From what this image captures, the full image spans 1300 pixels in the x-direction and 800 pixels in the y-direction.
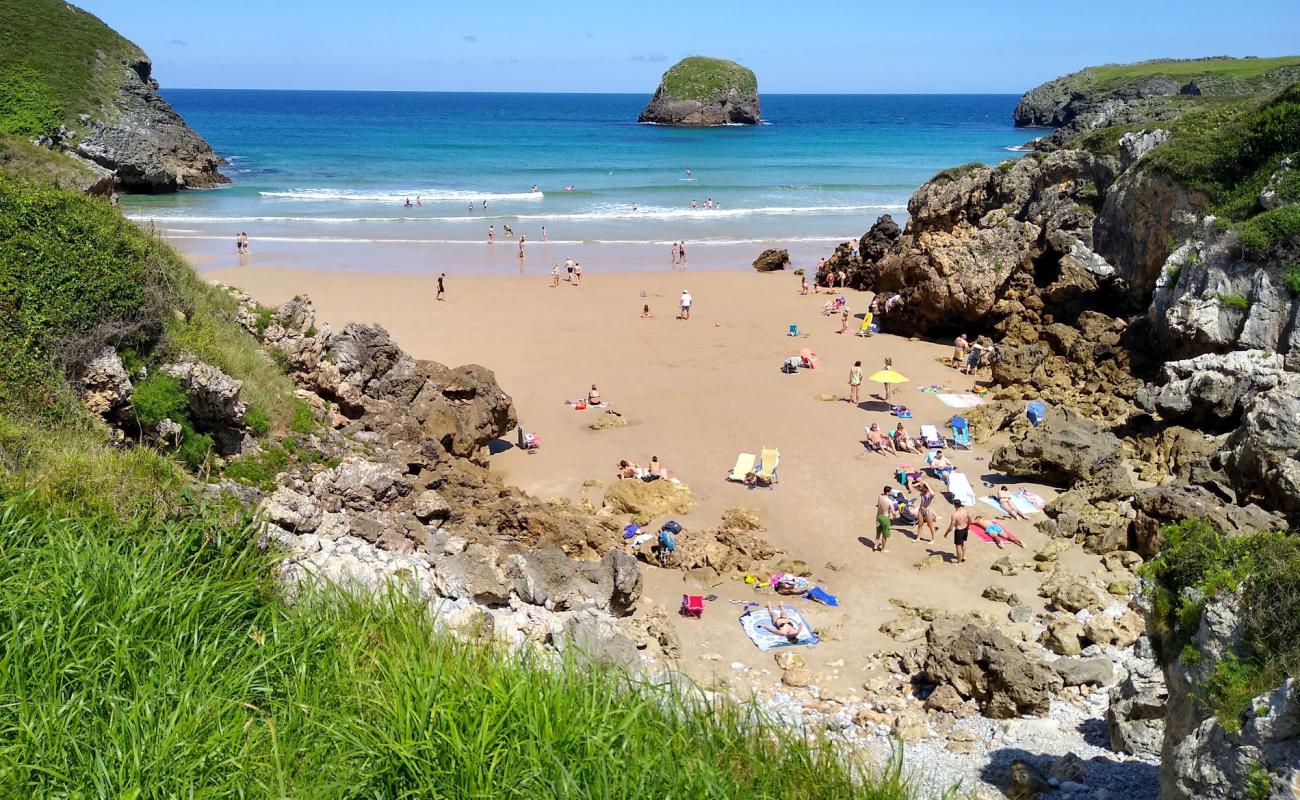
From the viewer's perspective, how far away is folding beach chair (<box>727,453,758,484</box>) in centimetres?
1570

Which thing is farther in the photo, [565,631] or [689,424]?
[689,424]

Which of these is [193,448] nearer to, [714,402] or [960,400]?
[714,402]

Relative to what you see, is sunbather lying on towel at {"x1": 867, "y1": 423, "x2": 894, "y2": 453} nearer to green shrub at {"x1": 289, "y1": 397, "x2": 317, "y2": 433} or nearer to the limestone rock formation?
green shrub at {"x1": 289, "y1": 397, "x2": 317, "y2": 433}

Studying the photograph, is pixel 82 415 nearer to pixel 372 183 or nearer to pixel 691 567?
pixel 691 567

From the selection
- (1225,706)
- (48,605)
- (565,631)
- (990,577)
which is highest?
(48,605)

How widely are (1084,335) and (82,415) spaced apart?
1910cm

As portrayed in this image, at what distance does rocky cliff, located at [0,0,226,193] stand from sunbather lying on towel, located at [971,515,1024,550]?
46537mm

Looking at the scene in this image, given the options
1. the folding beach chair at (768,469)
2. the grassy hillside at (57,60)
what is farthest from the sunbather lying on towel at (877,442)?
the grassy hillside at (57,60)

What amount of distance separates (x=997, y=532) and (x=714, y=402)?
719 cm

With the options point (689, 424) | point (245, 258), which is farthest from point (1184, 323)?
point (245, 258)

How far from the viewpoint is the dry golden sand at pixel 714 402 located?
12.3 meters

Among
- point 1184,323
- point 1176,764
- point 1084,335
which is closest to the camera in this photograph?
point 1176,764

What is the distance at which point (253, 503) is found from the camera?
928 cm

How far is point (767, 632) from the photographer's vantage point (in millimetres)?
11117
